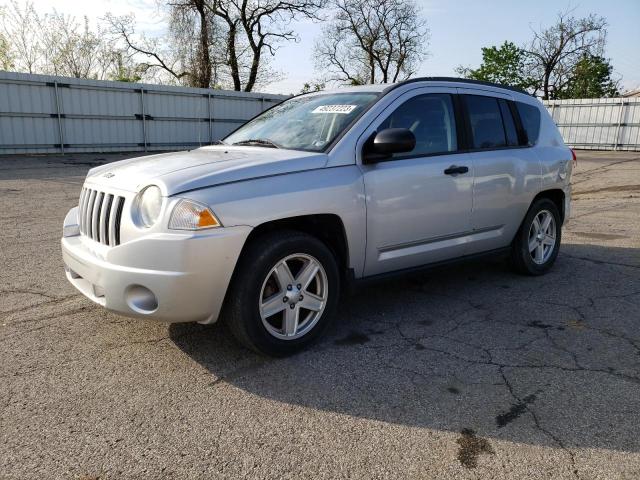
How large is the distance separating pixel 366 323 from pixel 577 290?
2209 mm

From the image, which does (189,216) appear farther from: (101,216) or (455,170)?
(455,170)

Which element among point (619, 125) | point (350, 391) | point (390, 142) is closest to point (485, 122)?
point (390, 142)

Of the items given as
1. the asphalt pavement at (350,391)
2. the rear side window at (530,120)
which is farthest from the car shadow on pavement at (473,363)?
the rear side window at (530,120)

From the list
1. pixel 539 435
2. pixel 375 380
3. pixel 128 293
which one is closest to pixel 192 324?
pixel 128 293

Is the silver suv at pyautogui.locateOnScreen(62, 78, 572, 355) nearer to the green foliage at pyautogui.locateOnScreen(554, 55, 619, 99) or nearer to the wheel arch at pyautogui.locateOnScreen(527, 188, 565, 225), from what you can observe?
the wheel arch at pyautogui.locateOnScreen(527, 188, 565, 225)

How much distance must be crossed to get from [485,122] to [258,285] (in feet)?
9.07

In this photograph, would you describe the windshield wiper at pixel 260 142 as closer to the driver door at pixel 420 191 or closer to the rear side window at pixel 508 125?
the driver door at pixel 420 191

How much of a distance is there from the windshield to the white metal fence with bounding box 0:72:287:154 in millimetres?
14138

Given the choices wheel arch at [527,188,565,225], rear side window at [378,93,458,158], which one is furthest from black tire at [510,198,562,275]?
rear side window at [378,93,458,158]

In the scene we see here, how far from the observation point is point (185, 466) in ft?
7.41

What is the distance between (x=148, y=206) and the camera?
9.83 feet

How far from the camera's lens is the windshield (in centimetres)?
376

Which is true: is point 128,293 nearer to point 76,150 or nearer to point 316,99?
point 316,99

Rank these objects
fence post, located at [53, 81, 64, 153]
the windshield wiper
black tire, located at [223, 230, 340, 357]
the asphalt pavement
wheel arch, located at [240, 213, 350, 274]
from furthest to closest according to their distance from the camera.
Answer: fence post, located at [53, 81, 64, 153]
the windshield wiper
wheel arch, located at [240, 213, 350, 274]
black tire, located at [223, 230, 340, 357]
the asphalt pavement
